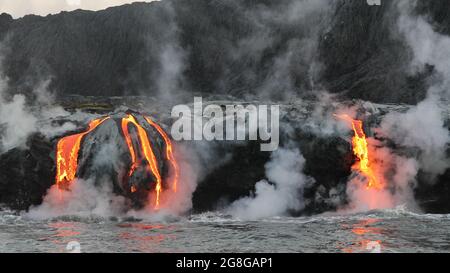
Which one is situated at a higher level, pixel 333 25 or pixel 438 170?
pixel 333 25

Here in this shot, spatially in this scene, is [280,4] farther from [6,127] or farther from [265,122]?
[6,127]

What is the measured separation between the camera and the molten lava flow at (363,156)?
3028 centimetres

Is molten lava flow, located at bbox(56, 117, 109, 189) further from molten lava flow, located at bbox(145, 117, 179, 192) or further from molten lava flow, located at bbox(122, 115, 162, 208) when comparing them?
molten lava flow, located at bbox(145, 117, 179, 192)

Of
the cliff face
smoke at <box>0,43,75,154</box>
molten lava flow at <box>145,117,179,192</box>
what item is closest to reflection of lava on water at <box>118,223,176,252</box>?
molten lava flow at <box>145,117,179,192</box>

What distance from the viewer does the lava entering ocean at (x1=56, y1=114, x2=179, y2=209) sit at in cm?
2884

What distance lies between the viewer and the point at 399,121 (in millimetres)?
31391

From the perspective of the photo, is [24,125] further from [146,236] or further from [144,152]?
[146,236]

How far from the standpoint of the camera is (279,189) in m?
30.1

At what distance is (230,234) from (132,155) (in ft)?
25.0

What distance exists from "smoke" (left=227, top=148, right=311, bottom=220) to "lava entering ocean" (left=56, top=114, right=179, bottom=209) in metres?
3.59

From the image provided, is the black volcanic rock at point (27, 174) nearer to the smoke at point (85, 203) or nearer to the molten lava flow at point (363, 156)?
the smoke at point (85, 203)

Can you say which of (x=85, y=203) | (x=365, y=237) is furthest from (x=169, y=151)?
(x=365, y=237)

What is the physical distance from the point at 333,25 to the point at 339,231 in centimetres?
2670
